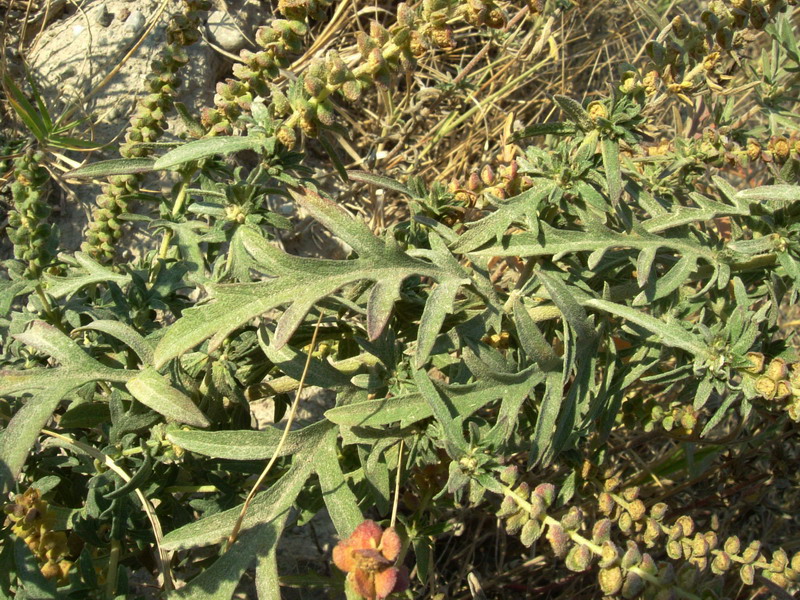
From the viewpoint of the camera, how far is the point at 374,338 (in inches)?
56.6

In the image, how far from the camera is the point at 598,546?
64.1 inches

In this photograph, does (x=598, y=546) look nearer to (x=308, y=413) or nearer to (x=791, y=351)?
(x=791, y=351)

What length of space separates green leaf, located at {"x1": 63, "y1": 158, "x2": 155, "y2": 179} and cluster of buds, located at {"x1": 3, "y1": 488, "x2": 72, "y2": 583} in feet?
2.49

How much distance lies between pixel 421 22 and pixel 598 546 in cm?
125

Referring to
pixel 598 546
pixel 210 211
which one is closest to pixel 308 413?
pixel 210 211

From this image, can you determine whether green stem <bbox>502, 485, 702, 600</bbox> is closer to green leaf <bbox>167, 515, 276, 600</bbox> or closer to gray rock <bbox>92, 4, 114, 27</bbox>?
green leaf <bbox>167, 515, 276, 600</bbox>

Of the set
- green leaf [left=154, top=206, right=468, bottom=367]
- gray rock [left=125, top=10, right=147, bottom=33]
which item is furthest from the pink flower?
gray rock [left=125, top=10, right=147, bottom=33]

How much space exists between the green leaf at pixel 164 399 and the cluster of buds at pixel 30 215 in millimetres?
541

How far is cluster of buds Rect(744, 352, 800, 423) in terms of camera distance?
159 centimetres

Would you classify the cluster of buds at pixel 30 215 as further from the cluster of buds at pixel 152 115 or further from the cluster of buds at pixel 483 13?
the cluster of buds at pixel 483 13

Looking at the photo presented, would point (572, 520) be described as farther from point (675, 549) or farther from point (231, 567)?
point (231, 567)

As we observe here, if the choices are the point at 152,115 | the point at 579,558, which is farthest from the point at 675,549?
the point at 152,115

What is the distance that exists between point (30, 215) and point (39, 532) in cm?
80

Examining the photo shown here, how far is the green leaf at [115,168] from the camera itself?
1.81 meters
